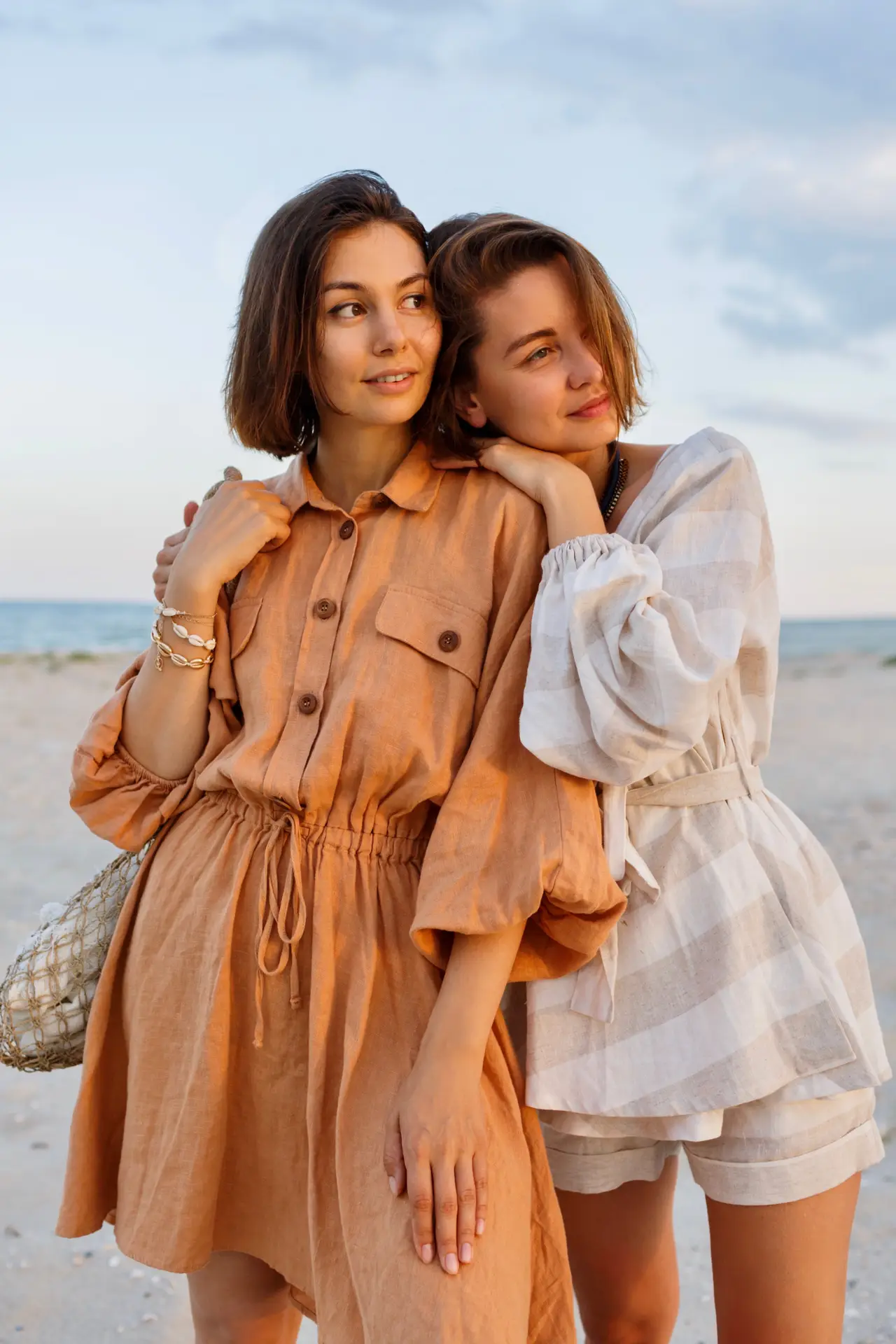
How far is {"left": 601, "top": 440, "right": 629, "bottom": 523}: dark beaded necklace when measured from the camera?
221 cm

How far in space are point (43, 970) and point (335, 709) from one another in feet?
2.59

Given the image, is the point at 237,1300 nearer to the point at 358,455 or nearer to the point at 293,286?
the point at 358,455

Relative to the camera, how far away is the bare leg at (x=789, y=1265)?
1938 mm

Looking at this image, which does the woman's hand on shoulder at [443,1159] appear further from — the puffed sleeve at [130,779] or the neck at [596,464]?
the neck at [596,464]

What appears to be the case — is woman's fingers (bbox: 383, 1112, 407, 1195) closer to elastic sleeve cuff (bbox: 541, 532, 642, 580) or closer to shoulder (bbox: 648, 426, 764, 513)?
elastic sleeve cuff (bbox: 541, 532, 642, 580)

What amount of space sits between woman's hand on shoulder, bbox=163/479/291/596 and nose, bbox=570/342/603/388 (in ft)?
1.90

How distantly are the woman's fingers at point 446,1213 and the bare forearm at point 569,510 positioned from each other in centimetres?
98

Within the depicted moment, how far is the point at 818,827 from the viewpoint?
297 inches

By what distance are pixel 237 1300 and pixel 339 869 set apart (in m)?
0.90

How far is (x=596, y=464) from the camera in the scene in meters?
2.29

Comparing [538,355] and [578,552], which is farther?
[538,355]

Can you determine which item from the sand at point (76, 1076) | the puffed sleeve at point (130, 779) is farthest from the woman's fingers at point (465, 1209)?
the sand at point (76, 1076)

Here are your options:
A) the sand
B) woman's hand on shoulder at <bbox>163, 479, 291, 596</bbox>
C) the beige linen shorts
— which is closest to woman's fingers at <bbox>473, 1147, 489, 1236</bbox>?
the beige linen shorts

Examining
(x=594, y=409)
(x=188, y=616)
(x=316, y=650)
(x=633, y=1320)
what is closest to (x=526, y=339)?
(x=594, y=409)
